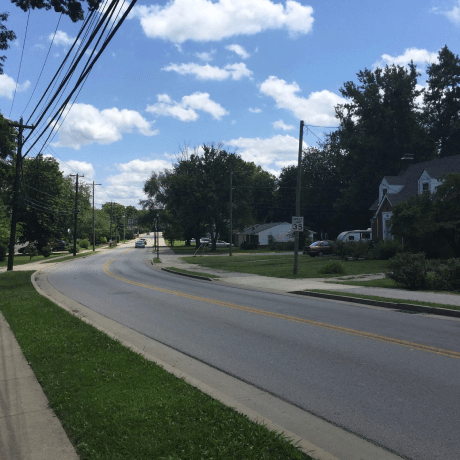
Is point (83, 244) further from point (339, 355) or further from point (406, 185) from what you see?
point (339, 355)

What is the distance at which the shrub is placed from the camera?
16.5m

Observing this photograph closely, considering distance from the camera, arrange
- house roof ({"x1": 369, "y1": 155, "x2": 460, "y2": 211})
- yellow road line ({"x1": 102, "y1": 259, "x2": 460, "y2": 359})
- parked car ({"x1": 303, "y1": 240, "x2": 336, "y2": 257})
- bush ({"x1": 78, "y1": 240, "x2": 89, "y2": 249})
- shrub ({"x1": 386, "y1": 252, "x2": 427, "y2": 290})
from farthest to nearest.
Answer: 1. bush ({"x1": 78, "y1": 240, "x2": 89, "y2": 249})
2. parked car ({"x1": 303, "y1": 240, "x2": 336, "y2": 257})
3. house roof ({"x1": 369, "y1": 155, "x2": 460, "y2": 211})
4. shrub ({"x1": 386, "y1": 252, "x2": 427, "y2": 290})
5. yellow road line ({"x1": 102, "y1": 259, "x2": 460, "y2": 359})

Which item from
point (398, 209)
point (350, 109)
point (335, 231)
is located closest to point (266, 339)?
point (398, 209)

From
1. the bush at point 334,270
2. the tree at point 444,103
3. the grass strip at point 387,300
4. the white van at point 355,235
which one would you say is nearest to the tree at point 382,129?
the tree at point 444,103

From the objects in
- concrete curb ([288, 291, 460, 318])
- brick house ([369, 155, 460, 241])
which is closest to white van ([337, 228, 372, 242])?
brick house ([369, 155, 460, 241])

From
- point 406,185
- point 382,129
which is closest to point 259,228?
point 382,129

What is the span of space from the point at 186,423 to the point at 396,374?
131 inches

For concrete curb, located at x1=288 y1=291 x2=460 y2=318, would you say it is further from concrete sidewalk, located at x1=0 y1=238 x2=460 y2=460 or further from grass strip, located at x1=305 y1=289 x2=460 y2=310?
concrete sidewalk, located at x1=0 y1=238 x2=460 y2=460

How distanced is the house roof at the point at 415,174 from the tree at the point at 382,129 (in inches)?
333

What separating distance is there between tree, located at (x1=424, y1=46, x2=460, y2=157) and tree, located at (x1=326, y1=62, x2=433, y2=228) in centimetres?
476

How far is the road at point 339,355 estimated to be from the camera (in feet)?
15.4

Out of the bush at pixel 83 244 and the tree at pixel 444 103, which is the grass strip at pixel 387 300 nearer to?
the tree at pixel 444 103

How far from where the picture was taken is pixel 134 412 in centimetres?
461

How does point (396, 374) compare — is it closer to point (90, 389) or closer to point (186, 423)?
point (186, 423)
